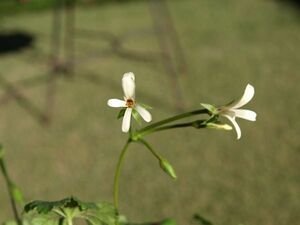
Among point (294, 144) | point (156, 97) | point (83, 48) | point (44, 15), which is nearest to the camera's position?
point (294, 144)

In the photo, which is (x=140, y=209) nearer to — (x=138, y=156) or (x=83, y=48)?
(x=138, y=156)

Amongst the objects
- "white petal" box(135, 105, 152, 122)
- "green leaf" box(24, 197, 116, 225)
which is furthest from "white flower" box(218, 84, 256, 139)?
"green leaf" box(24, 197, 116, 225)

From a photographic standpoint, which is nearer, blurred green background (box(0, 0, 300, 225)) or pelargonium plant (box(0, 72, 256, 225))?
pelargonium plant (box(0, 72, 256, 225))

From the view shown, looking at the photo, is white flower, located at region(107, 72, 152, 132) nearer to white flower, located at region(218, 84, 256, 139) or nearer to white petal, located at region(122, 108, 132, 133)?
white petal, located at region(122, 108, 132, 133)

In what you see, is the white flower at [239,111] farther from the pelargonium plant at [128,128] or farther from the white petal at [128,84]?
the white petal at [128,84]

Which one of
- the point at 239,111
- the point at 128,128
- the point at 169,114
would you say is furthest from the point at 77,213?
the point at 169,114

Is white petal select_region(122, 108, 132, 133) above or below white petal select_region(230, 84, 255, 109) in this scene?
below

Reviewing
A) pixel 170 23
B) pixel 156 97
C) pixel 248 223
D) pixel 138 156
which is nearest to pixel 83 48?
pixel 170 23
